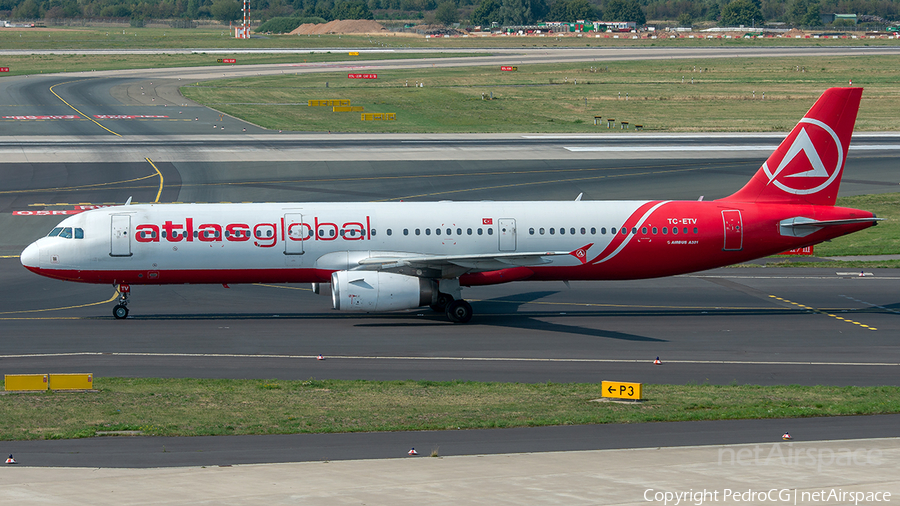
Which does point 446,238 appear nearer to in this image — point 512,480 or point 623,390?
point 623,390

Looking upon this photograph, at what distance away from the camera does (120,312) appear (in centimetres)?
3797

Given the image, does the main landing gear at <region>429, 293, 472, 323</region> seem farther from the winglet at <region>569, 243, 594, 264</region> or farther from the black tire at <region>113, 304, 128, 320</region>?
the black tire at <region>113, 304, 128, 320</region>

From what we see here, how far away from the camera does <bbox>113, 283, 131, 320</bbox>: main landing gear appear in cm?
3794

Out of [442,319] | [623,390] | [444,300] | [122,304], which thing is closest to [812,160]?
[444,300]

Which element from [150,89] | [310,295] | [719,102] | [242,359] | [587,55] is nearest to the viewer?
[242,359]

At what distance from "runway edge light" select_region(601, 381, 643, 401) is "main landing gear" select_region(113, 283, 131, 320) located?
68.7 feet

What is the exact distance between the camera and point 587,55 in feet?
582

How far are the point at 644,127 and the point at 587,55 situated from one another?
261ft

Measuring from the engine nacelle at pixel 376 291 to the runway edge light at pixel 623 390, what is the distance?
462 inches

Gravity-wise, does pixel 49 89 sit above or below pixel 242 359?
above

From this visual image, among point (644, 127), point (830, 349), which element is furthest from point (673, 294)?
point (644, 127)

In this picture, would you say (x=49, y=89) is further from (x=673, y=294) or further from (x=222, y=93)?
(x=673, y=294)
